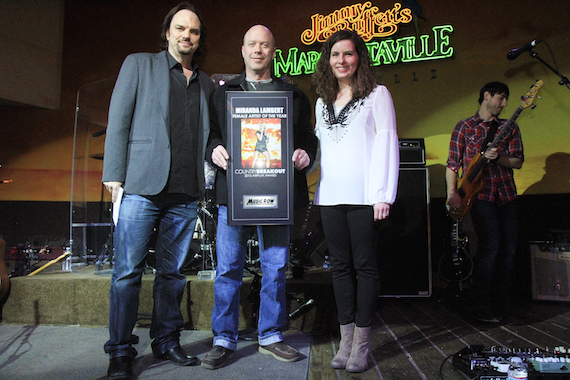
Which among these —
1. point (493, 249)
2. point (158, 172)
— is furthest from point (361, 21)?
point (158, 172)

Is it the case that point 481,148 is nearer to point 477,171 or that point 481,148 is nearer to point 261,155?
point 477,171

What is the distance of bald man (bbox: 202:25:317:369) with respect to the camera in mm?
1997

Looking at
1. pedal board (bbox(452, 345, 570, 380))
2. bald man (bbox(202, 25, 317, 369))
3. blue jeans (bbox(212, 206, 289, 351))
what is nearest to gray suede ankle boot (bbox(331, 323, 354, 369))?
bald man (bbox(202, 25, 317, 369))

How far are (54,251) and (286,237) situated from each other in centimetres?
407

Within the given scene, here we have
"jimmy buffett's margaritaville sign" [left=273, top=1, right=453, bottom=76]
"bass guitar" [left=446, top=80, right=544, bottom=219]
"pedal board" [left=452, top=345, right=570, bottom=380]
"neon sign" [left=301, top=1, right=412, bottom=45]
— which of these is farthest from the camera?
"neon sign" [left=301, top=1, right=412, bottom=45]

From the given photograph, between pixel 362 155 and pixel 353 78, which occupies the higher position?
pixel 353 78

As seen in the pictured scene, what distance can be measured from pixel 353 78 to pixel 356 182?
1.78 ft

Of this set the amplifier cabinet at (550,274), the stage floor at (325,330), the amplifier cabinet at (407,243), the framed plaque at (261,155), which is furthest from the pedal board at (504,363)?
the amplifier cabinet at (550,274)

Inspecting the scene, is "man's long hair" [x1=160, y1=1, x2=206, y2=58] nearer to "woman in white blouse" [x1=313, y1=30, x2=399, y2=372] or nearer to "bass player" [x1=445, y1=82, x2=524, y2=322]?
"woman in white blouse" [x1=313, y1=30, x2=399, y2=372]

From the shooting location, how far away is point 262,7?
17.4ft

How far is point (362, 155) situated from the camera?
1899 millimetres

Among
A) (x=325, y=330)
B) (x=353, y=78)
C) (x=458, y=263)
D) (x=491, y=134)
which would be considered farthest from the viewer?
(x=458, y=263)

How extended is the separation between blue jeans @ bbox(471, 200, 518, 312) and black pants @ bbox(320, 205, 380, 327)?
4.74 ft

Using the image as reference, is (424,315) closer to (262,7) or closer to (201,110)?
(201,110)
